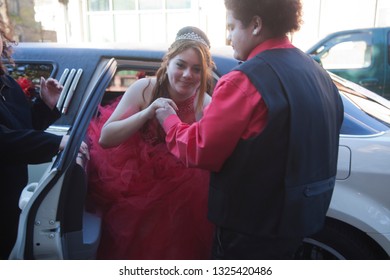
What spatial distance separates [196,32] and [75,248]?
3.89 ft

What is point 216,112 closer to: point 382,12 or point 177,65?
point 177,65

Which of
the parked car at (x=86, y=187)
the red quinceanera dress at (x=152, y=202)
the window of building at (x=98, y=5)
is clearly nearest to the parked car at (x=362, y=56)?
the parked car at (x=86, y=187)

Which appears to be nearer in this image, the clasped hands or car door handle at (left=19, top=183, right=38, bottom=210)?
the clasped hands

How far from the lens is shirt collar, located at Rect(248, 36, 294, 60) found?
1.37m

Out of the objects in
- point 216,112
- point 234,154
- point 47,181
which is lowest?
point 47,181

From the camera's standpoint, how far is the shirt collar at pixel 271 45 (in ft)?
4.49

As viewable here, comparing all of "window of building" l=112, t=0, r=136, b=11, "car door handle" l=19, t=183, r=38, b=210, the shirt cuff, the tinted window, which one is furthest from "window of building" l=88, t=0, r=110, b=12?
the shirt cuff

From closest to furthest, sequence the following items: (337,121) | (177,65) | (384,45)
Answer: (337,121)
(177,65)
(384,45)

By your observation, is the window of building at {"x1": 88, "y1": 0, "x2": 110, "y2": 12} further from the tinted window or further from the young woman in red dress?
the tinted window

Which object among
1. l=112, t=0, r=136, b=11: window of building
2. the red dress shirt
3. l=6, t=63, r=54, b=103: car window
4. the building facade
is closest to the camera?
the red dress shirt

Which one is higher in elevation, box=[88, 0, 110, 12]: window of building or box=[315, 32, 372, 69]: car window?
box=[88, 0, 110, 12]: window of building

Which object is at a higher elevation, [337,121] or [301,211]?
[337,121]

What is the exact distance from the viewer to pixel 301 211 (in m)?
1.37
